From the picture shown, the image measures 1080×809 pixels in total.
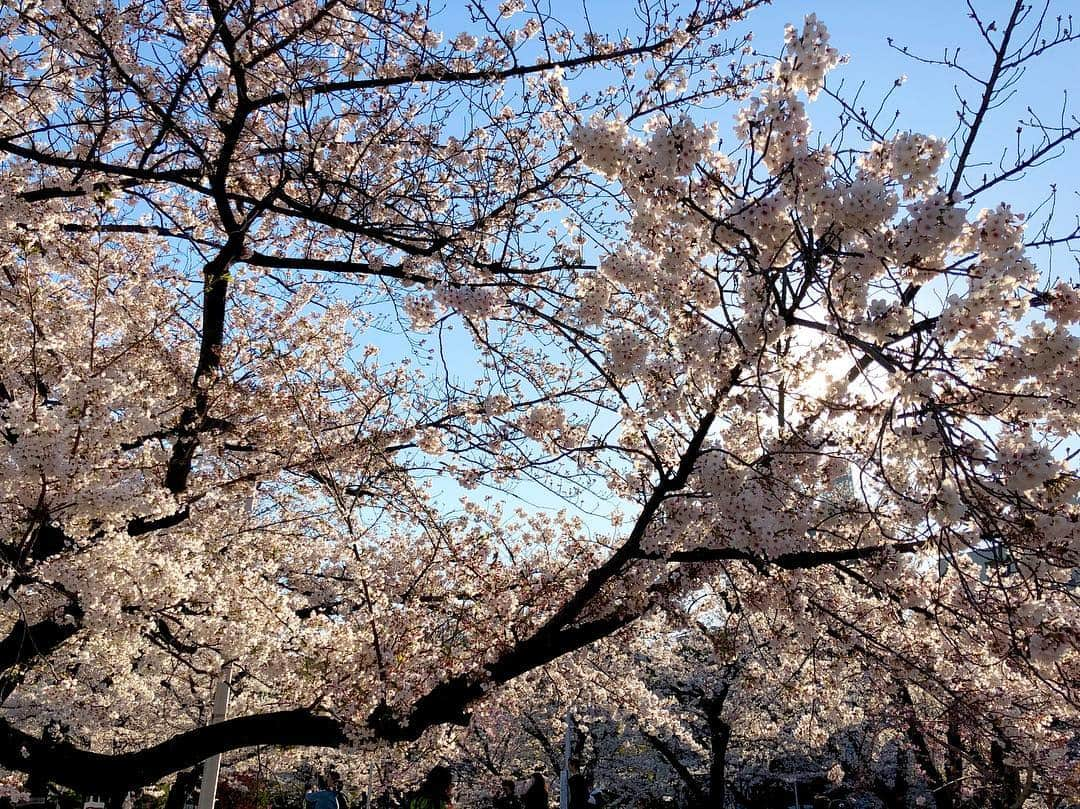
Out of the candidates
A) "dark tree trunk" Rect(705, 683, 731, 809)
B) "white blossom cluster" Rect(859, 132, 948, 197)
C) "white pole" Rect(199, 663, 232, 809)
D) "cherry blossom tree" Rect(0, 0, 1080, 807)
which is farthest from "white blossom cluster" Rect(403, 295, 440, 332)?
"dark tree trunk" Rect(705, 683, 731, 809)

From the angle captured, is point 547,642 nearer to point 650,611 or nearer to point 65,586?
point 650,611

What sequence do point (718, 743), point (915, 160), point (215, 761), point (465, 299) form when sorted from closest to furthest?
point (915, 160), point (465, 299), point (215, 761), point (718, 743)

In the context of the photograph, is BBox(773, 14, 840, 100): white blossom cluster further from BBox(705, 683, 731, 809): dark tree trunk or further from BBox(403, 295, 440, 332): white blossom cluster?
BBox(705, 683, 731, 809): dark tree trunk

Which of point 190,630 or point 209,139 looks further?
point 190,630

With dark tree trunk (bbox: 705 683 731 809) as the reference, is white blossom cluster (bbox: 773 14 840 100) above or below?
above

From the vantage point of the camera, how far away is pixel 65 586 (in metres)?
4.98

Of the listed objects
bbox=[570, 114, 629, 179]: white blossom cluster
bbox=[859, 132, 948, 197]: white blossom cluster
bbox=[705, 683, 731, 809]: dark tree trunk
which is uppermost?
bbox=[570, 114, 629, 179]: white blossom cluster

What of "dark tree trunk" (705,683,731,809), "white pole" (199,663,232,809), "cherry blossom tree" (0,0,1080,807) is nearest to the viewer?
"cherry blossom tree" (0,0,1080,807)

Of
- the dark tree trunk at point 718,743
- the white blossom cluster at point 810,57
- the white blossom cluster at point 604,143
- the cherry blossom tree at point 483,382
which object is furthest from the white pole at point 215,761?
the dark tree trunk at point 718,743

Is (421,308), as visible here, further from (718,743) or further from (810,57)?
(718,743)

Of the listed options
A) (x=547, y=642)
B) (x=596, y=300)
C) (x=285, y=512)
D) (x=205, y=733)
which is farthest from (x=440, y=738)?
(x=596, y=300)

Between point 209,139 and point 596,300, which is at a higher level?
point 209,139

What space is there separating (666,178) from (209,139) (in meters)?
3.29

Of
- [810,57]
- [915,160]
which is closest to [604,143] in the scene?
[810,57]
